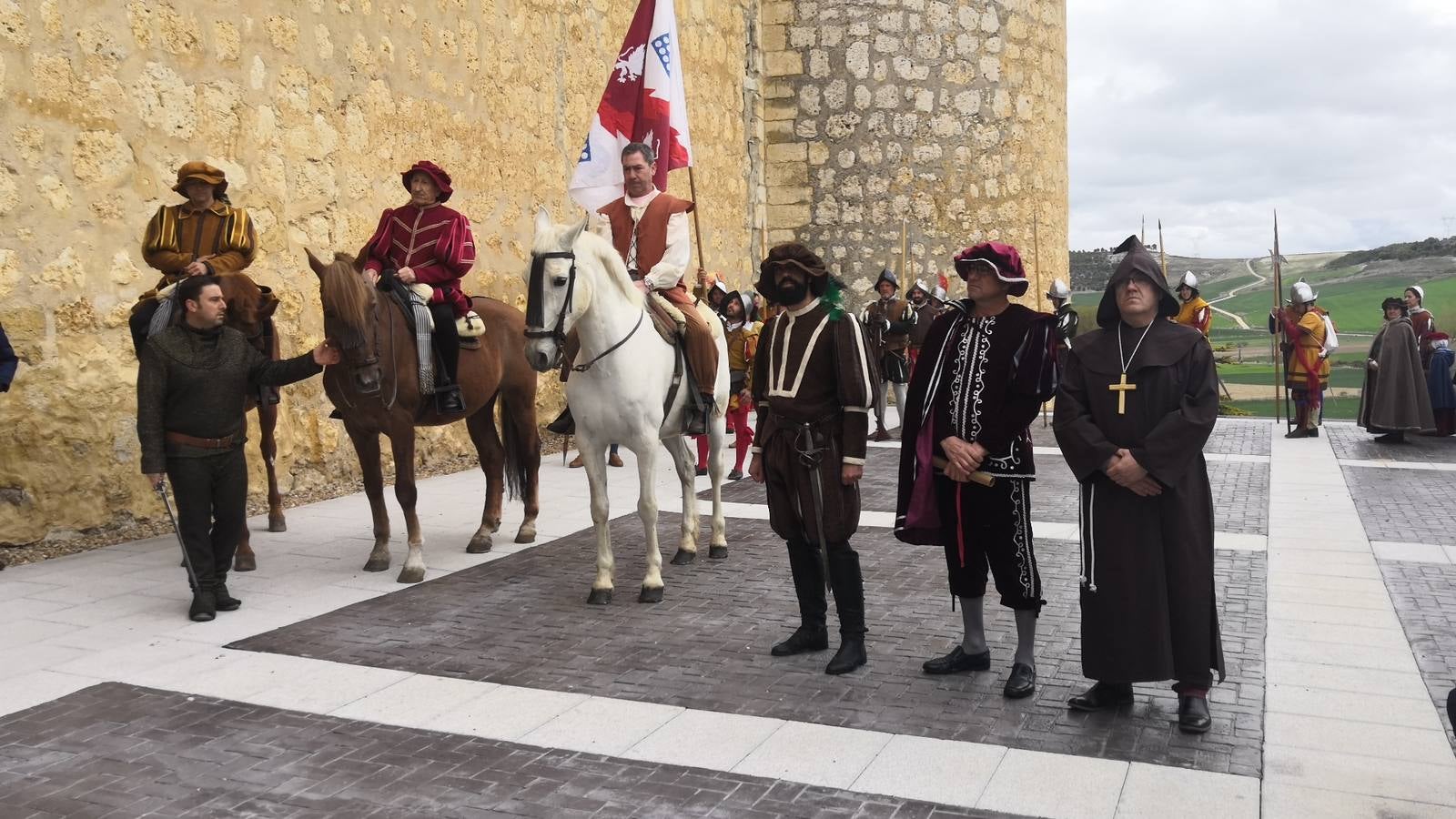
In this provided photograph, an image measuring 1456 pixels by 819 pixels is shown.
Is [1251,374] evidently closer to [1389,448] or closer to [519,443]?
[1389,448]

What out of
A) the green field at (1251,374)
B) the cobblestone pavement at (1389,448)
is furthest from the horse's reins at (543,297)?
the green field at (1251,374)

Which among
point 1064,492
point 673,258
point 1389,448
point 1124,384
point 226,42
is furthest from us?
point 1389,448

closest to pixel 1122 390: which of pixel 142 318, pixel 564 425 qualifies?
pixel 564 425

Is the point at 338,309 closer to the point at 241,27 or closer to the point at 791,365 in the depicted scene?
the point at 791,365

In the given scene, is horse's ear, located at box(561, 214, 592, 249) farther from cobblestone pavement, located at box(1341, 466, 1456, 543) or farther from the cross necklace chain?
cobblestone pavement, located at box(1341, 466, 1456, 543)

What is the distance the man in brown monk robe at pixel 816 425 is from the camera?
16.9 feet

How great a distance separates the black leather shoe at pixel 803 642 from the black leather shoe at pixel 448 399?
115 inches

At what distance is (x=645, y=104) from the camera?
9570 millimetres

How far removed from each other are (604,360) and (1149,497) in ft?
9.96

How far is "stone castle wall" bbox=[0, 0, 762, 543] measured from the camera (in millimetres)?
7492

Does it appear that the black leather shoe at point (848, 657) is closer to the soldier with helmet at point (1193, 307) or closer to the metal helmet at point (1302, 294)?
the soldier with helmet at point (1193, 307)

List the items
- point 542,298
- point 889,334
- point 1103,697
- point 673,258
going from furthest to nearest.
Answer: point 889,334 < point 673,258 < point 542,298 < point 1103,697

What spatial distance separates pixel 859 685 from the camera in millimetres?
5070

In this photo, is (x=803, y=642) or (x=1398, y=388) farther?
(x=1398, y=388)
